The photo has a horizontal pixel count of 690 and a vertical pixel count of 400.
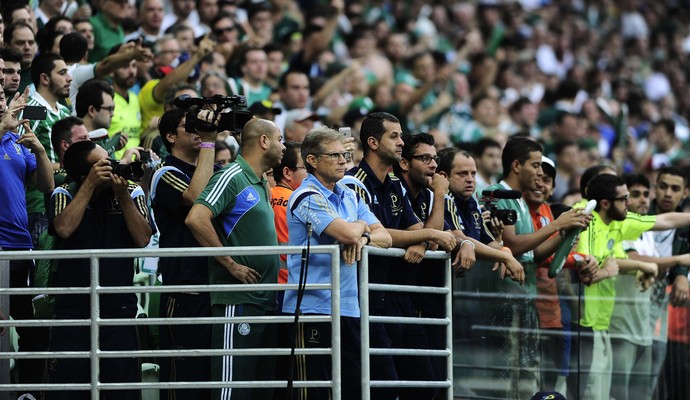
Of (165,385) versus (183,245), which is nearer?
(165,385)

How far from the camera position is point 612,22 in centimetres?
3253

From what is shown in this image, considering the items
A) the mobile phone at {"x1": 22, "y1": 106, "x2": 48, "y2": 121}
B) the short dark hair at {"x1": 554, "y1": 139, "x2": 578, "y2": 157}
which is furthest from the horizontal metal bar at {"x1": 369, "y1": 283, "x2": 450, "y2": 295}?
the short dark hair at {"x1": 554, "y1": 139, "x2": 578, "y2": 157}

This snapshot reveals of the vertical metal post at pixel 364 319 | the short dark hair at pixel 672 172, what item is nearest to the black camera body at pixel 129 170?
the vertical metal post at pixel 364 319

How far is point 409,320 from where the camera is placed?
31.2ft

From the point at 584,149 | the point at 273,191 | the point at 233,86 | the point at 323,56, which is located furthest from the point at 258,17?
the point at 273,191

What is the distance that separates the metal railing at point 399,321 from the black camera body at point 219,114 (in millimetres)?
1323

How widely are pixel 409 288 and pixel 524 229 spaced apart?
2.21 meters

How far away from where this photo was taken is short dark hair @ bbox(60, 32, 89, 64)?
1272 cm

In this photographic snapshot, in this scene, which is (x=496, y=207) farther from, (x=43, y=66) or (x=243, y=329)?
(x=43, y=66)

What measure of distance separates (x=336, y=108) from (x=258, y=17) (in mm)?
1995

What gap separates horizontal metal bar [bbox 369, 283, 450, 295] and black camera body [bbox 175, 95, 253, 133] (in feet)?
4.87

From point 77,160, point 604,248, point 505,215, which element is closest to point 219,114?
point 77,160

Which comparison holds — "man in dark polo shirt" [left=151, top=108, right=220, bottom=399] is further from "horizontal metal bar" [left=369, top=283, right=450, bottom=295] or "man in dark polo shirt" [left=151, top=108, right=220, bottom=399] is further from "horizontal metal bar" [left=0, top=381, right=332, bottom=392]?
"horizontal metal bar" [left=369, top=283, right=450, bottom=295]

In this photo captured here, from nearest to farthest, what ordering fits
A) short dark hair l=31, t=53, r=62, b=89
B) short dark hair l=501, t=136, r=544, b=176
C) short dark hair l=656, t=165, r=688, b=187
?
short dark hair l=31, t=53, r=62, b=89 < short dark hair l=501, t=136, r=544, b=176 < short dark hair l=656, t=165, r=688, b=187
